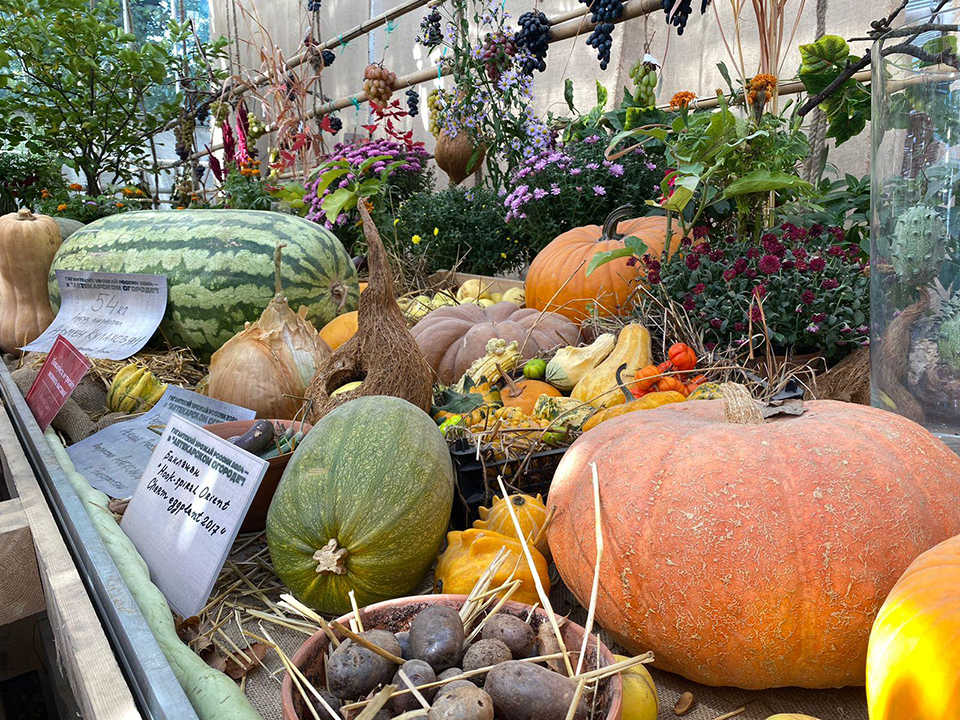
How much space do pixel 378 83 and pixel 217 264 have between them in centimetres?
410

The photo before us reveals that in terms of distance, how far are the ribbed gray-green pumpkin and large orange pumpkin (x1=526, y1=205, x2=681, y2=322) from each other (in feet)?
4.28

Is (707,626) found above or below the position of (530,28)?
below

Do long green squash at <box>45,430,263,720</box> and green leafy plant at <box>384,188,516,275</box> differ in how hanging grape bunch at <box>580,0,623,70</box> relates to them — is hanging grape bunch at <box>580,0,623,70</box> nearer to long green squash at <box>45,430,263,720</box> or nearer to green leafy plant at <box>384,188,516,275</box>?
green leafy plant at <box>384,188,516,275</box>

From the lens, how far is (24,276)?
3.02 m

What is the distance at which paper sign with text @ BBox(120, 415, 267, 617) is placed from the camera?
43.7 inches

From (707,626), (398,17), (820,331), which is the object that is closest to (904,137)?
(820,331)

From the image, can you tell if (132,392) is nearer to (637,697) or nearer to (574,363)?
(574,363)

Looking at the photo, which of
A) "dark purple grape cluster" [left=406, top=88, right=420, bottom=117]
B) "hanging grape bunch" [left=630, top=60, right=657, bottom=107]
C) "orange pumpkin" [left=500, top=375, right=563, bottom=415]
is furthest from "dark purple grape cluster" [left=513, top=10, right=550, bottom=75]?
"orange pumpkin" [left=500, top=375, right=563, bottom=415]

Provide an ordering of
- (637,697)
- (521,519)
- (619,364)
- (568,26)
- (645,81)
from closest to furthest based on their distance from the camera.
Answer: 1. (637,697)
2. (521,519)
3. (619,364)
4. (645,81)
5. (568,26)

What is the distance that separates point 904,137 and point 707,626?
1.06 metres

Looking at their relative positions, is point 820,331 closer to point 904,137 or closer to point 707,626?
point 904,137

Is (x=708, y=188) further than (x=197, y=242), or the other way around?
(x=197, y=242)

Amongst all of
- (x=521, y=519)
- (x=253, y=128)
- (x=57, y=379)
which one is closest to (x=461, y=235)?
(x=57, y=379)

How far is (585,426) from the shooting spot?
1618mm
